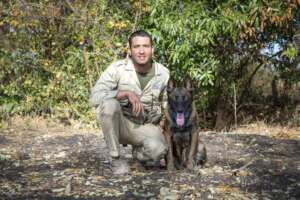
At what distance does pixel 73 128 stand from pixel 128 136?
428 cm

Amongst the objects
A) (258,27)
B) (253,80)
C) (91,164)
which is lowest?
(91,164)

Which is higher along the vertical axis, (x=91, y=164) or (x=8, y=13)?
(x=8, y=13)

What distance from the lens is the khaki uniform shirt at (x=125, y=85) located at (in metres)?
5.76

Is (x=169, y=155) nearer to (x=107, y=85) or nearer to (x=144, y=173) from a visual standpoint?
(x=144, y=173)

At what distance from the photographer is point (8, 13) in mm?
10430

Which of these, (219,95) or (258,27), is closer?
(258,27)

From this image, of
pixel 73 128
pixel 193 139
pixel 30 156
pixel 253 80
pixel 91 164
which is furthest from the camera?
pixel 253 80

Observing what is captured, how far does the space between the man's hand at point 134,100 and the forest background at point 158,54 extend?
129 inches

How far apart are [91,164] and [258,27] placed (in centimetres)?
389

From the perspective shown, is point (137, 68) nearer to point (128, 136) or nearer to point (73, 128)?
point (128, 136)

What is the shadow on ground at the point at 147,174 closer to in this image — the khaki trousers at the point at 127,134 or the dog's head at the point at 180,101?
the khaki trousers at the point at 127,134

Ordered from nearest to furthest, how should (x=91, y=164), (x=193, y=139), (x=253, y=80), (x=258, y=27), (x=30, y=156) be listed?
(x=193, y=139) < (x=91, y=164) < (x=30, y=156) < (x=258, y=27) < (x=253, y=80)

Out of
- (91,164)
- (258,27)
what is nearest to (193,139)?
(91,164)

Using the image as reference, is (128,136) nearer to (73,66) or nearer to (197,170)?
(197,170)
